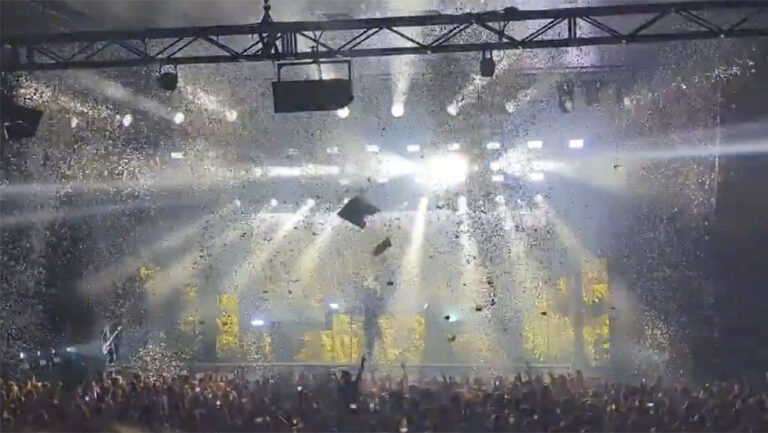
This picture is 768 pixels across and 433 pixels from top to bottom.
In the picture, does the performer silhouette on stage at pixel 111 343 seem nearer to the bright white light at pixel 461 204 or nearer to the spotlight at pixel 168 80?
the spotlight at pixel 168 80

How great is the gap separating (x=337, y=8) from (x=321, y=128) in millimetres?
4255

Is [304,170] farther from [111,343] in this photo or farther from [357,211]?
[111,343]

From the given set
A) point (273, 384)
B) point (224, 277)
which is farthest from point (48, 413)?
point (224, 277)

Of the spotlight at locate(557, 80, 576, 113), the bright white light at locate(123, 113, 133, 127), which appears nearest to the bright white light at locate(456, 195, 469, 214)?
the spotlight at locate(557, 80, 576, 113)

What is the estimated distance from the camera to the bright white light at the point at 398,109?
11.0 metres

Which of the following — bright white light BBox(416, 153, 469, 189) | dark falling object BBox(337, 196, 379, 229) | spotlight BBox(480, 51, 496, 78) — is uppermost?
spotlight BBox(480, 51, 496, 78)

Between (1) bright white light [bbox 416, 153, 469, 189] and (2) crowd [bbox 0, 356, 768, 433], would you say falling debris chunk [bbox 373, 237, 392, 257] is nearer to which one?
(1) bright white light [bbox 416, 153, 469, 189]

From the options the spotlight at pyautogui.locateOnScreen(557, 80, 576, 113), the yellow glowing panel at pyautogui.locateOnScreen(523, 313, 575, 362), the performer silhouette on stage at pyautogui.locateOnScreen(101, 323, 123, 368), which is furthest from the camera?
the yellow glowing panel at pyautogui.locateOnScreen(523, 313, 575, 362)

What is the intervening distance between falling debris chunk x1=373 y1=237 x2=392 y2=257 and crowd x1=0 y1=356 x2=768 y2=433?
5.32m

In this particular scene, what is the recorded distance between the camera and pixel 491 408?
562 centimetres

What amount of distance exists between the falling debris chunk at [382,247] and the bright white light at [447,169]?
3.90 feet

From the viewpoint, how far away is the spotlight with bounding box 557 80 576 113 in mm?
10203

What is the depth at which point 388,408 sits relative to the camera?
5.71m

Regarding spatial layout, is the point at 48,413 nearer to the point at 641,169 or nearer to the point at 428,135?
the point at 428,135
